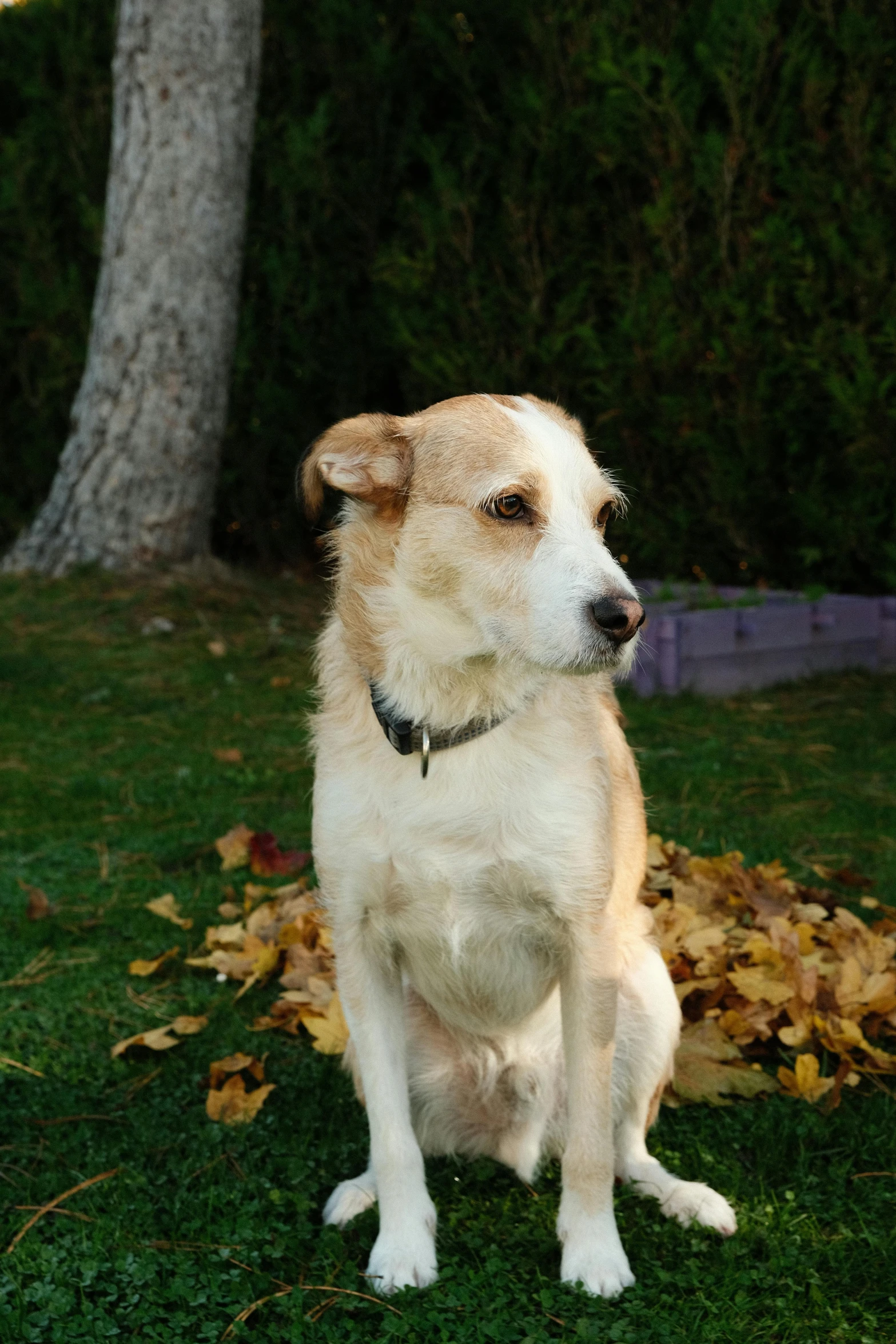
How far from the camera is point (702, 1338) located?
216cm

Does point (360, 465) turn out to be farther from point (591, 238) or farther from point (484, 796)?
point (591, 238)

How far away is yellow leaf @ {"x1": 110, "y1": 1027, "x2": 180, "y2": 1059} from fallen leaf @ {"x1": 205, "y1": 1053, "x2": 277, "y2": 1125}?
197 millimetres

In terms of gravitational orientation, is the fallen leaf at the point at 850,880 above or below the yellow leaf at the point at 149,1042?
above

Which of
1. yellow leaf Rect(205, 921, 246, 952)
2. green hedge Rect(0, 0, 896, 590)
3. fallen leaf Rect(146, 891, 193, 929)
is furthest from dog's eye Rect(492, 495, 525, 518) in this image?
green hedge Rect(0, 0, 896, 590)

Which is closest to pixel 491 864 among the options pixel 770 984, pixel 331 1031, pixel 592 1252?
pixel 592 1252

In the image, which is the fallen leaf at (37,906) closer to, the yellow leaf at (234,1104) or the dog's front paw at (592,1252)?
the yellow leaf at (234,1104)

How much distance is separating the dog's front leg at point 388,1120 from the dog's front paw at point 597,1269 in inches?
10.3

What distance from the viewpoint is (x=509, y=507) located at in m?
2.39

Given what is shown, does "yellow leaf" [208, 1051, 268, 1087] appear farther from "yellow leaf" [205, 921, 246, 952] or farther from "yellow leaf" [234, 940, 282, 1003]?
"yellow leaf" [205, 921, 246, 952]

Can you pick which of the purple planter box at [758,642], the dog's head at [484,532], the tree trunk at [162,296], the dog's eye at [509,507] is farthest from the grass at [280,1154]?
the tree trunk at [162,296]

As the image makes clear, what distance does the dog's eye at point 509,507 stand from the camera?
7.84 ft

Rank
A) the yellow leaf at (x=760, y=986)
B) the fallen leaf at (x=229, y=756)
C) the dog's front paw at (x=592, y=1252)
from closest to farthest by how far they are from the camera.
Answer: the dog's front paw at (x=592, y=1252), the yellow leaf at (x=760, y=986), the fallen leaf at (x=229, y=756)

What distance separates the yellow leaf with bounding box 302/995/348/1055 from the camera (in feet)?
10.6

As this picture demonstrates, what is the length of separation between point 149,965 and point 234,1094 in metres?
0.79
